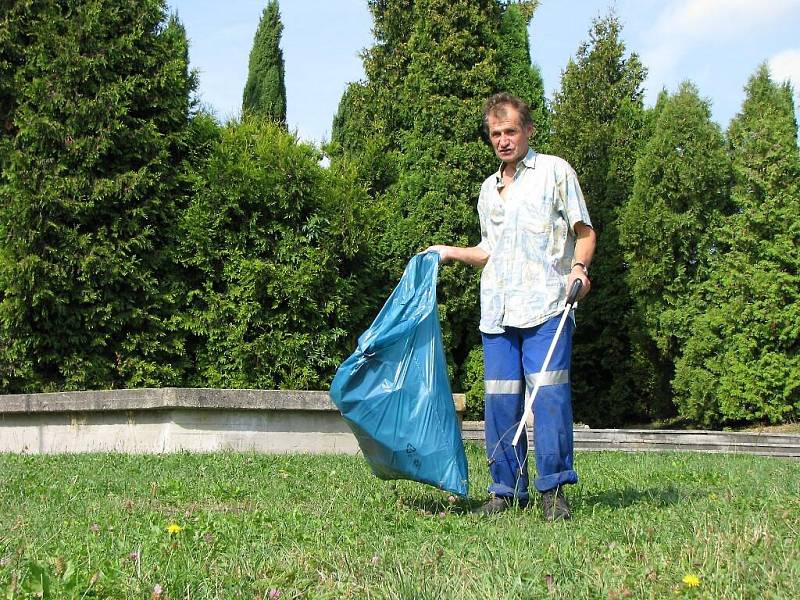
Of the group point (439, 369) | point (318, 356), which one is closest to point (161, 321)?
point (318, 356)

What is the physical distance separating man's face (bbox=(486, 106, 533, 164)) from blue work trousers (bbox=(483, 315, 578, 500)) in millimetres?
790

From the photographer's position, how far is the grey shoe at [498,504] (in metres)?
3.85

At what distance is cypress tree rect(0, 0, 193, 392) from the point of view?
25.8 ft

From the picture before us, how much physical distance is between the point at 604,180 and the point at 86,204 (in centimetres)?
801

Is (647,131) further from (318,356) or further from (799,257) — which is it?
(318,356)

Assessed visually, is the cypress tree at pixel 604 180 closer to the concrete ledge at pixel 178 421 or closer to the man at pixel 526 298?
the concrete ledge at pixel 178 421

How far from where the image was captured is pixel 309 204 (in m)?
8.78

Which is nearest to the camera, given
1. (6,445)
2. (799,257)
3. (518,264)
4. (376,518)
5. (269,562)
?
(269,562)

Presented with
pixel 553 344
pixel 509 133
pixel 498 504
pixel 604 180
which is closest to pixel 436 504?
pixel 498 504

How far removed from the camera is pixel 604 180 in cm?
1323

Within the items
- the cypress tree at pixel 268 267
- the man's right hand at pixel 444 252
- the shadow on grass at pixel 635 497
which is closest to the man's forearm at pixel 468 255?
the man's right hand at pixel 444 252

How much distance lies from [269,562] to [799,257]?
30.9 feet

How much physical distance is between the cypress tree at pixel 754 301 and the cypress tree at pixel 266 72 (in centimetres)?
1010

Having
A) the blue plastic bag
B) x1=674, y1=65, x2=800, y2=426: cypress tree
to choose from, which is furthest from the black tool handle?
x1=674, y1=65, x2=800, y2=426: cypress tree
